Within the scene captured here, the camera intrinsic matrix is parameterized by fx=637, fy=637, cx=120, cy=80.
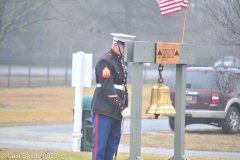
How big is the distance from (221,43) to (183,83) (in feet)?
18.9

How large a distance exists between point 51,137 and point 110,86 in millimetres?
7726

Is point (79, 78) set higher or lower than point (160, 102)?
higher

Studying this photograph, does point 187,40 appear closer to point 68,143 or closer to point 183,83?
point 68,143

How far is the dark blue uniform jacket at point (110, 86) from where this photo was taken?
26.5 feet

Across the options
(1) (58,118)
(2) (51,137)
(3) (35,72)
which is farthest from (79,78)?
(3) (35,72)

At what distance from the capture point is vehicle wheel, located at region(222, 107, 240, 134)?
16.6 meters

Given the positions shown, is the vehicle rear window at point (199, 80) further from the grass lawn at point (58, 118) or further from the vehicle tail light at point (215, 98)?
the grass lawn at point (58, 118)

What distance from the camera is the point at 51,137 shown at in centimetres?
1553

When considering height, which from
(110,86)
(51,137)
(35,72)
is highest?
(35,72)

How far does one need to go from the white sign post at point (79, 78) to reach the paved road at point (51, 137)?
1185mm

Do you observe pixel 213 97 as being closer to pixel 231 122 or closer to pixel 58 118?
pixel 231 122

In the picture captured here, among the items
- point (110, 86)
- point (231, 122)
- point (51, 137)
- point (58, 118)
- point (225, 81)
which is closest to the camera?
point (110, 86)

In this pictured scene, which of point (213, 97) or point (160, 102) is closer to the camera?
point (160, 102)

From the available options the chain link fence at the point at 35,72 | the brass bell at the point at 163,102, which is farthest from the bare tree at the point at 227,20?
the chain link fence at the point at 35,72
